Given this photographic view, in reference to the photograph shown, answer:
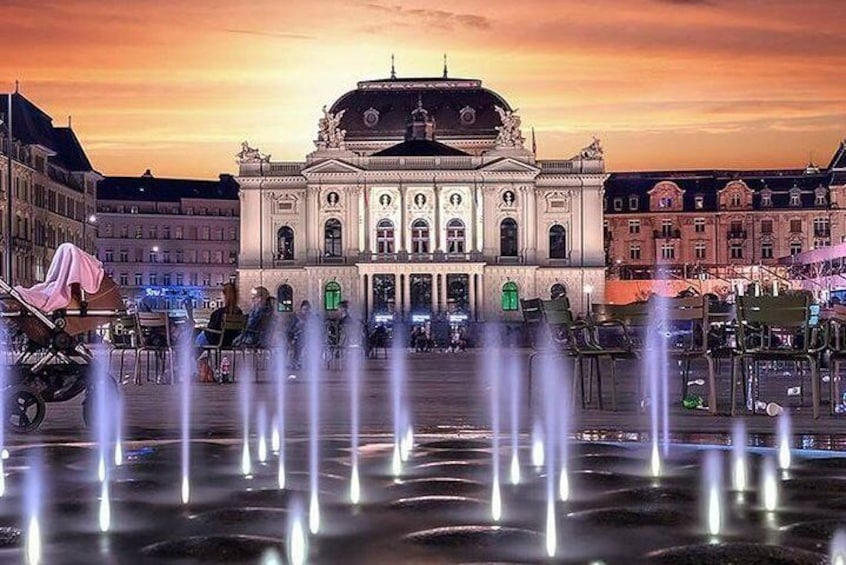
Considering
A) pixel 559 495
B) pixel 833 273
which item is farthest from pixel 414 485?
pixel 833 273

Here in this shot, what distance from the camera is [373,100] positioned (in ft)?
362

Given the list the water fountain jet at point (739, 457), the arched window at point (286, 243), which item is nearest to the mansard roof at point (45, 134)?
the arched window at point (286, 243)

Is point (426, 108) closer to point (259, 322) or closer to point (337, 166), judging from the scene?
point (337, 166)

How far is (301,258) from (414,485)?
300 ft

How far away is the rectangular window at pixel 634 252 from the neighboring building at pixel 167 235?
42.4 metres

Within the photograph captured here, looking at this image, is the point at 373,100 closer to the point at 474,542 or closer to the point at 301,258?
the point at 301,258

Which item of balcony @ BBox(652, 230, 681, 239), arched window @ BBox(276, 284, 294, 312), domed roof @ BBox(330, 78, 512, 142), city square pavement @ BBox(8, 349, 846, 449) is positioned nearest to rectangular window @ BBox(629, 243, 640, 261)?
balcony @ BBox(652, 230, 681, 239)

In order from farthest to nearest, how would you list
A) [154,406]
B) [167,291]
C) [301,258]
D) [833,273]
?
[167,291] → [301,258] → [833,273] → [154,406]

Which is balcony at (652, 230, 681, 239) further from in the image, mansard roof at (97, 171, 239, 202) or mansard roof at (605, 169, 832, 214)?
mansard roof at (97, 171, 239, 202)

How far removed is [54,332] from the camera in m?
11.7

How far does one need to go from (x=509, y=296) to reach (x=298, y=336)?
225 feet

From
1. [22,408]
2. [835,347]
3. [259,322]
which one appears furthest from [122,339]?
[835,347]

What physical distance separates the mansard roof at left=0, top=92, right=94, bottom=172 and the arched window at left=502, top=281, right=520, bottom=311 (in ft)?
107

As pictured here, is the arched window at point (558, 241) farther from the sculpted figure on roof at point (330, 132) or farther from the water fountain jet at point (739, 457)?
the water fountain jet at point (739, 457)
